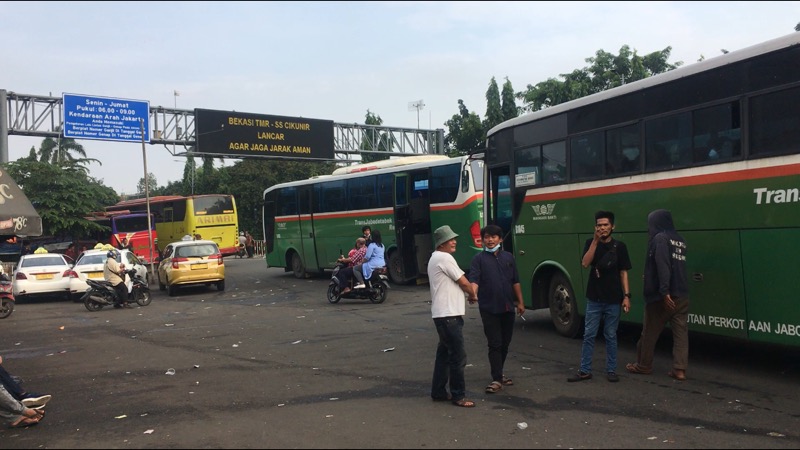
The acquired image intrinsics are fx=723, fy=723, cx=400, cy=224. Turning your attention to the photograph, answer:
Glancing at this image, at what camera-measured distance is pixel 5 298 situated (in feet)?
56.1

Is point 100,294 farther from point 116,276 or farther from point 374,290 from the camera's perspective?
point 374,290

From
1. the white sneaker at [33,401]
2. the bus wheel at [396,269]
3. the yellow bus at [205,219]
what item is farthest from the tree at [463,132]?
the white sneaker at [33,401]

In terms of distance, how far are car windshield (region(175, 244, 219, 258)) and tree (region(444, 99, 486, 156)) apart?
66.3 ft

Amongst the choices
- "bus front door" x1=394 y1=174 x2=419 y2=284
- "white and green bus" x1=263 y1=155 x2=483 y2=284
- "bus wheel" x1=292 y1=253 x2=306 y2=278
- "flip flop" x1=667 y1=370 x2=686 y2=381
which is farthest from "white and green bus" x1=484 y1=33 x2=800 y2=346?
"bus wheel" x1=292 y1=253 x2=306 y2=278

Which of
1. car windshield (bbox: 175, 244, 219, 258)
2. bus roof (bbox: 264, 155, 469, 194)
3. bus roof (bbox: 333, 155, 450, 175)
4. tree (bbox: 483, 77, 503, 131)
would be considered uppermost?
tree (bbox: 483, 77, 503, 131)

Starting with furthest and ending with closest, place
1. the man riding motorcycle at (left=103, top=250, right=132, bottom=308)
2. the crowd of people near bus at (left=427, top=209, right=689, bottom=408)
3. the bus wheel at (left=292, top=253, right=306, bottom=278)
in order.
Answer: the bus wheel at (left=292, top=253, right=306, bottom=278)
the man riding motorcycle at (left=103, top=250, right=132, bottom=308)
the crowd of people near bus at (left=427, top=209, right=689, bottom=408)

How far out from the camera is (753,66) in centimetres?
773

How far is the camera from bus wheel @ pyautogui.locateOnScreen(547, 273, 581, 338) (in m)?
10.7

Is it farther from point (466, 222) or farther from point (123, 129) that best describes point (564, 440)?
point (123, 129)

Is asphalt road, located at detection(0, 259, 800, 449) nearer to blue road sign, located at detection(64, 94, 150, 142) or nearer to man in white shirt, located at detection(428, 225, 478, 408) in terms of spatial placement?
man in white shirt, located at detection(428, 225, 478, 408)

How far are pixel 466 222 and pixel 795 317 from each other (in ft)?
37.5

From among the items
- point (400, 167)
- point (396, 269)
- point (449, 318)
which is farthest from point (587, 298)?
point (400, 167)

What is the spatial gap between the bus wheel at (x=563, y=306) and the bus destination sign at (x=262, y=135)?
25708 mm

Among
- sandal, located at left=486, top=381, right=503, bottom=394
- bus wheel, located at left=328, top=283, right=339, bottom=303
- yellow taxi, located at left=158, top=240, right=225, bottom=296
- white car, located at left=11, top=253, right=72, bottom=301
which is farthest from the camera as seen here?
yellow taxi, located at left=158, top=240, right=225, bottom=296
